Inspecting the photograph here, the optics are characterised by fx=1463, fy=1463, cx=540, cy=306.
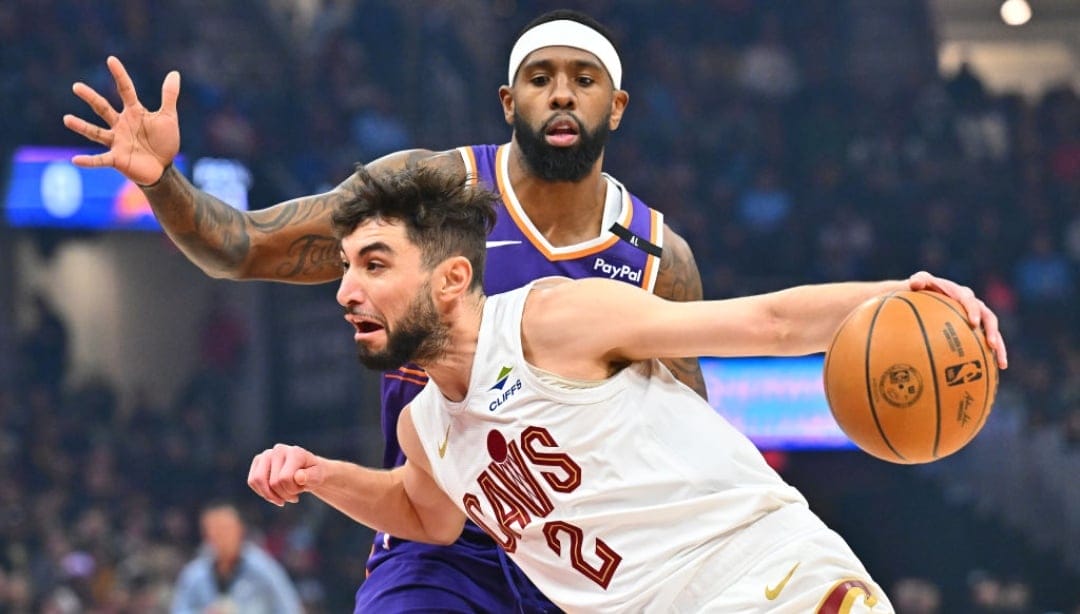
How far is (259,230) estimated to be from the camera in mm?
3969

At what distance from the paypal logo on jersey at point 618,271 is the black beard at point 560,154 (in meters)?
0.24

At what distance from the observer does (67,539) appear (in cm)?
1109

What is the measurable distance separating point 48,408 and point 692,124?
633cm

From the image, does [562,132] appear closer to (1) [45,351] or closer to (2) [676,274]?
(2) [676,274]

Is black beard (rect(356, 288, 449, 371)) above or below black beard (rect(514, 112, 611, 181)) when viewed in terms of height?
below

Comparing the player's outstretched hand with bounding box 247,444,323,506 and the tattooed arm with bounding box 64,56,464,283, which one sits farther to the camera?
the tattooed arm with bounding box 64,56,464,283

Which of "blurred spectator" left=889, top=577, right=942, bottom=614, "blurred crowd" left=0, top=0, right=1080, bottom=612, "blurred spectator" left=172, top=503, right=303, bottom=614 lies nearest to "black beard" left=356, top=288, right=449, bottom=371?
"blurred spectator" left=172, top=503, right=303, bottom=614

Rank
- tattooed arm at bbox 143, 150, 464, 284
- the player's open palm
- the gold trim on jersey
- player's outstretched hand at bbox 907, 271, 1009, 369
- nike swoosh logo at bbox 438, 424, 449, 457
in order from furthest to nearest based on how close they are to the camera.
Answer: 1. the gold trim on jersey
2. tattooed arm at bbox 143, 150, 464, 284
3. the player's open palm
4. nike swoosh logo at bbox 438, 424, 449, 457
5. player's outstretched hand at bbox 907, 271, 1009, 369

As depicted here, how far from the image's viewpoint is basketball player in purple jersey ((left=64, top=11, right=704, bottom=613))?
12.0 ft

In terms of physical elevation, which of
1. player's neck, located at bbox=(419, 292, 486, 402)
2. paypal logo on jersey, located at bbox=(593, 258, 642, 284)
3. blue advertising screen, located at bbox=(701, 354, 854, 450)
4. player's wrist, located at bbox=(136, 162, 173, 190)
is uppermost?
player's wrist, located at bbox=(136, 162, 173, 190)

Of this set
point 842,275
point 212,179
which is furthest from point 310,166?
point 842,275

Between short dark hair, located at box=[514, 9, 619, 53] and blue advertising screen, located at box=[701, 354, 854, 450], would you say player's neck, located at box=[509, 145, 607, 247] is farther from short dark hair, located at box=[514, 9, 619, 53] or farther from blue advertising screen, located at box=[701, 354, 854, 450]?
blue advertising screen, located at box=[701, 354, 854, 450]

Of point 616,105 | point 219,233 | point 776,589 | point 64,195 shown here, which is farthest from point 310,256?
point 64,195

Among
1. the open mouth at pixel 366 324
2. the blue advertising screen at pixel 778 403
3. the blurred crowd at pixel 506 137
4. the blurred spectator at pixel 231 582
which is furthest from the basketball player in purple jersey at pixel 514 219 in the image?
the blue advertising screen at pixel 778 403
